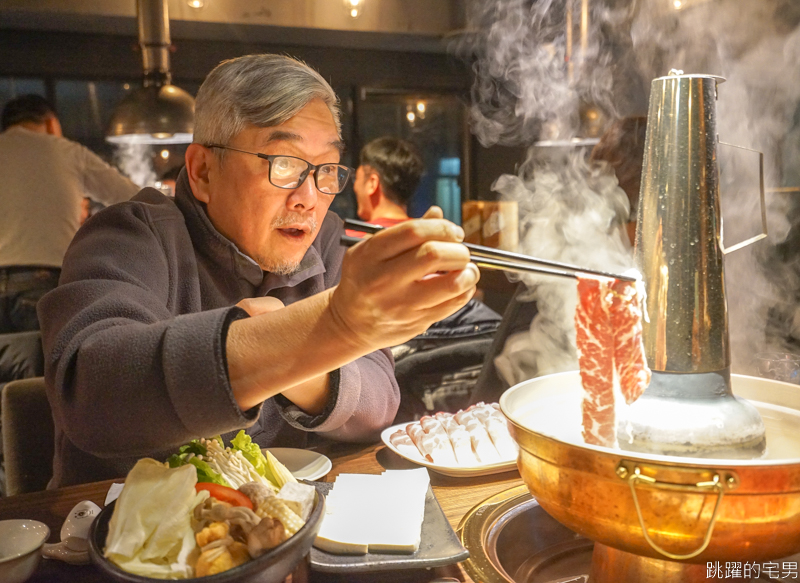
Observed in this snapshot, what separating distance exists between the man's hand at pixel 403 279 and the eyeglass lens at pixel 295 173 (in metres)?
0.96

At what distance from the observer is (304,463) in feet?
5.30

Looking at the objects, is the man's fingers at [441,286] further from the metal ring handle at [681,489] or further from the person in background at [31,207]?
the person in background at [31,207]

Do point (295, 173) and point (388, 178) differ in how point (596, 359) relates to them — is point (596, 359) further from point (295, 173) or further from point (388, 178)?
point (388, 178)

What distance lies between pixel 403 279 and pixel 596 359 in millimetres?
438

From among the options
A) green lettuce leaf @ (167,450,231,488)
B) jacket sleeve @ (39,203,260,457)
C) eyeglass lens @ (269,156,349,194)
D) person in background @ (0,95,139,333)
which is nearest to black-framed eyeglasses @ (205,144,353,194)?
eyeglass lens @ (269,156,349,194)

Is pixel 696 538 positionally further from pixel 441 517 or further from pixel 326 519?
pixel 326 519

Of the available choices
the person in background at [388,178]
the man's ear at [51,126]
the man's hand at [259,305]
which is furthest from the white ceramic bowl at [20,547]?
the man's ear at [51,126]

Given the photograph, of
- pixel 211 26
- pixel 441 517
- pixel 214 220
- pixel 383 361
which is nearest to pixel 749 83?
pixel 383 361

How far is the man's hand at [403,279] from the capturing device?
90 centimetres

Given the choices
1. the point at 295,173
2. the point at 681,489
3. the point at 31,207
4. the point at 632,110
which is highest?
the point at 632,110

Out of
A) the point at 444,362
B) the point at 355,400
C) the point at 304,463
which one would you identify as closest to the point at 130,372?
the point at 304,463

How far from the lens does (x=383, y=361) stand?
2197 mm

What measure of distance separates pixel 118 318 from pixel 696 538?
1108 mm

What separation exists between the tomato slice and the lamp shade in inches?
132
